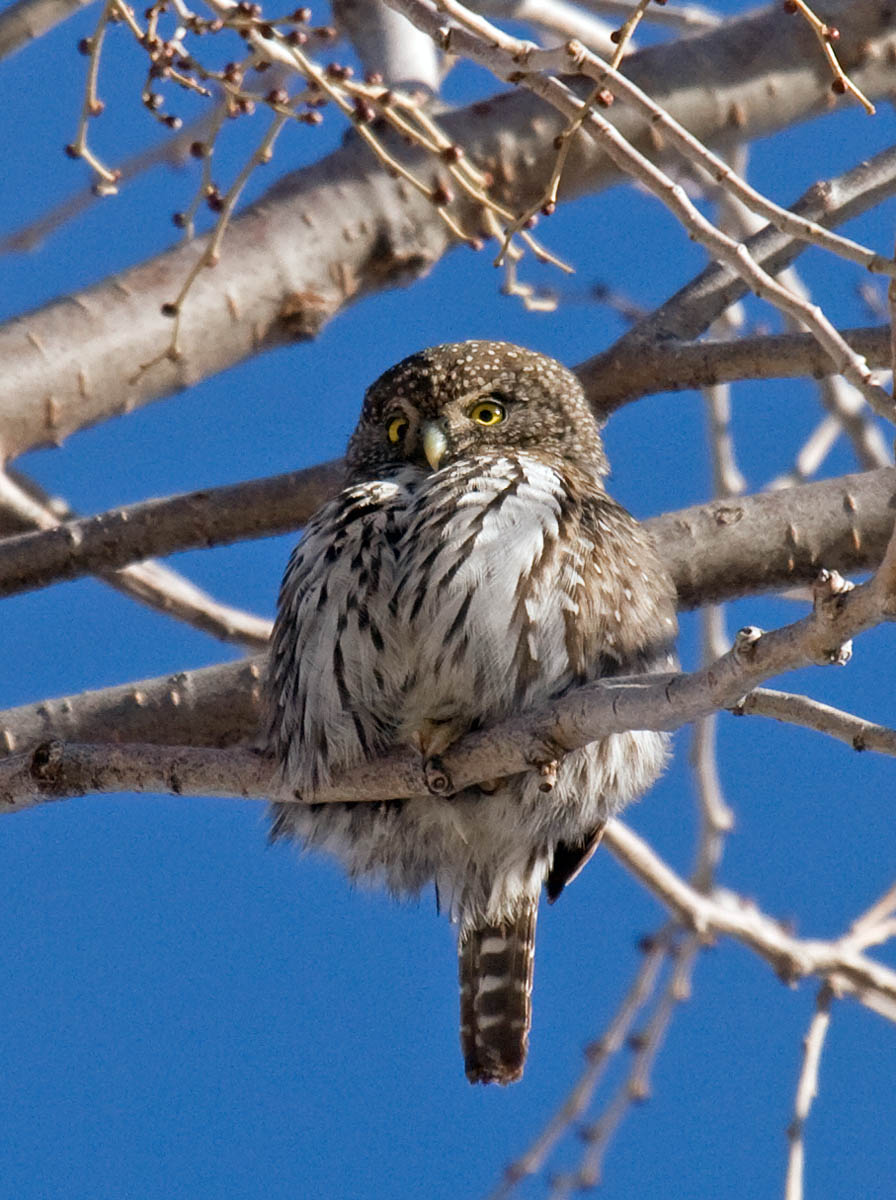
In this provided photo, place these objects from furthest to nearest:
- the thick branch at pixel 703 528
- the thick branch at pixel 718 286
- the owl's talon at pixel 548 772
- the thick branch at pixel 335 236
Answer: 1. the thick branch at pixel 335 236
2. the thick branch at pixel 703 528
3. the thick branch at pixel 718 286
4. the owl's talon at pixel 548 772

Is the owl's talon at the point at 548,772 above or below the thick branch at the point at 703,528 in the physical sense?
below

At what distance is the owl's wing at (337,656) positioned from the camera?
3.52 m

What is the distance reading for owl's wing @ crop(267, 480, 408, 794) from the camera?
11.5 feet

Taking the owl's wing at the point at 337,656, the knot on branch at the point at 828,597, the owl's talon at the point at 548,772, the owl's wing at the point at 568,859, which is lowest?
the knot on branch at the point at 828,597

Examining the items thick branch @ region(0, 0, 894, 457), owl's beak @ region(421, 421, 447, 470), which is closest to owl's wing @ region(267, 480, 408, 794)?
owl's beak @ region(421, 421, 447, 470)

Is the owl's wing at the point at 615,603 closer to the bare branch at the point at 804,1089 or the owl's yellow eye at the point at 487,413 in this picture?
the owl's yellow eye at the point at 487,413

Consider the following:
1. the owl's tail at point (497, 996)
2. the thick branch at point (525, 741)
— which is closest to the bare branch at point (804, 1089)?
the owl's tail at point (497, 996)

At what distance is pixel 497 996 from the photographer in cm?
399

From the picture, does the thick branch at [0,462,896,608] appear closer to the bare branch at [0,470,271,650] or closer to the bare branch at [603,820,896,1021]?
the bare branch at [0,470,271,650]

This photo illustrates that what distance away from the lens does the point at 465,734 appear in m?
3.43

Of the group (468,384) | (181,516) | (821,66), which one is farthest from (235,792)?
(821,66)

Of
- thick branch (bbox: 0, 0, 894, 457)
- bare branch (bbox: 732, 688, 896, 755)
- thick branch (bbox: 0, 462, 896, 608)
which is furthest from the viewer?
thick branch (bbox: 0, 0, 894, 457)

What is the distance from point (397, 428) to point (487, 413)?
0.24 metres

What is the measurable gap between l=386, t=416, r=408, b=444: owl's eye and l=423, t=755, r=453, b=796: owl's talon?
1282 millimetres
